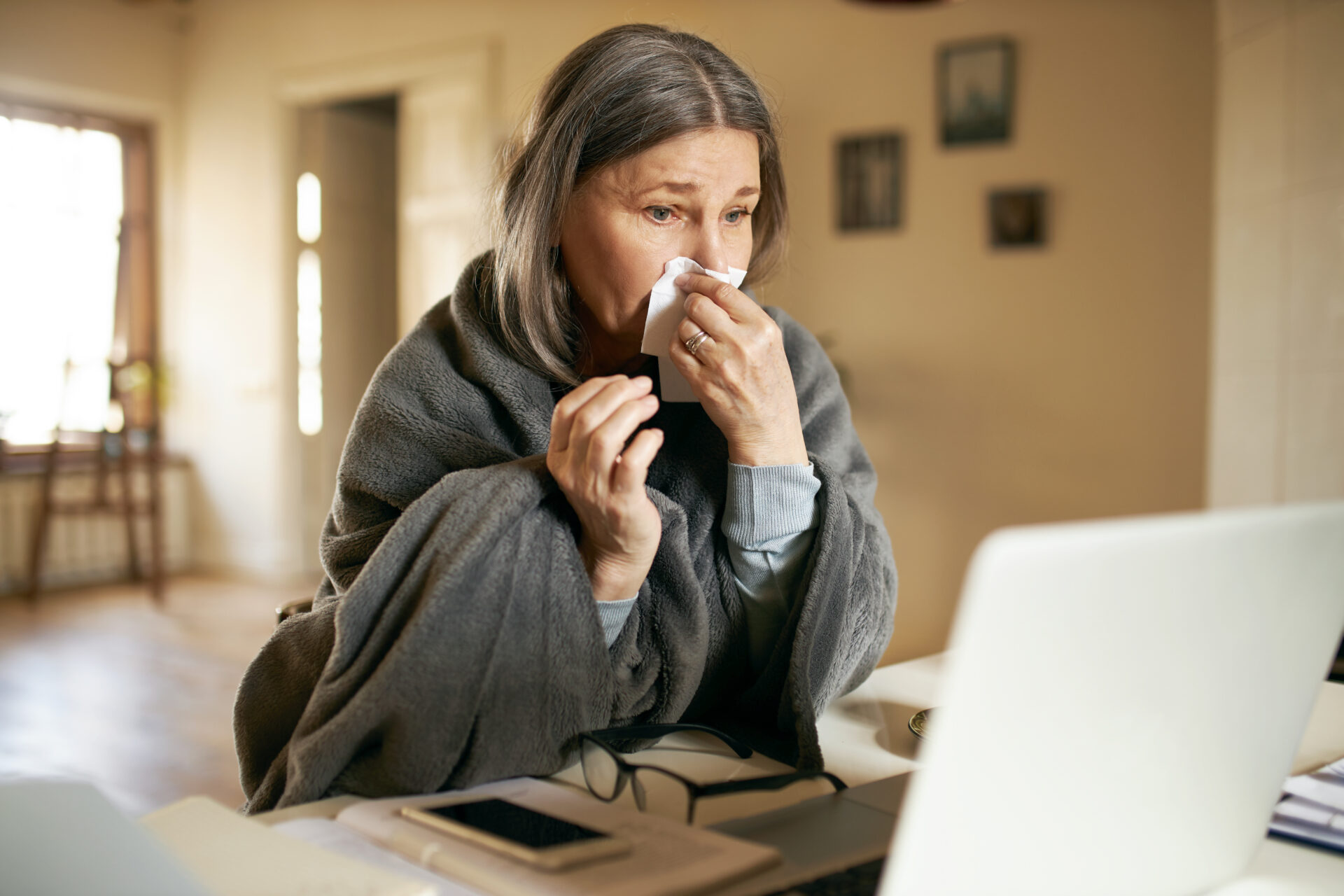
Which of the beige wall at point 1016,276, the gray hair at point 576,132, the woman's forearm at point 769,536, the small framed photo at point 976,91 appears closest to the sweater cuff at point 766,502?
the woman's forearm at point 769,536

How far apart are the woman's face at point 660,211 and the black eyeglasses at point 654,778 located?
426 mm

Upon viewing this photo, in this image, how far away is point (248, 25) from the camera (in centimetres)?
561

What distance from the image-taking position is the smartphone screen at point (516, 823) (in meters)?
0.66

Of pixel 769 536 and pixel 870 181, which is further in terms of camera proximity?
pixel 870 181

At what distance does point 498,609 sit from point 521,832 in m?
0.20

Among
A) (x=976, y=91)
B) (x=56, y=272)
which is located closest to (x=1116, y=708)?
(x=976, y=91)

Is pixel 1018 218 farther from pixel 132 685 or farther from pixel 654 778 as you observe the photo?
pixel 132 685

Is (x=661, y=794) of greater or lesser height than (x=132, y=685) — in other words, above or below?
above

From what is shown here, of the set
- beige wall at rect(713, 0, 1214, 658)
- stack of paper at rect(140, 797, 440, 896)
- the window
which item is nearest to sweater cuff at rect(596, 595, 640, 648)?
stack of paper at rect(140, 797, 440, 896)

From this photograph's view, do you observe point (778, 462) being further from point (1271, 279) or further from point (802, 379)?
point (1271, 279)

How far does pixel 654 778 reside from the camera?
850 millimetres

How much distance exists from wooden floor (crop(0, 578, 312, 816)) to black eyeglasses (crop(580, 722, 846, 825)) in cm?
147

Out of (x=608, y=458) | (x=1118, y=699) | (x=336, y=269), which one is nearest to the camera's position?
(x=1118, y=699)

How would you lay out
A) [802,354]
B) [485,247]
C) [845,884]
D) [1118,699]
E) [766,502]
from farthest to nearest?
[485,247], [802,354], [766,502], [845,884], [1118,699]
